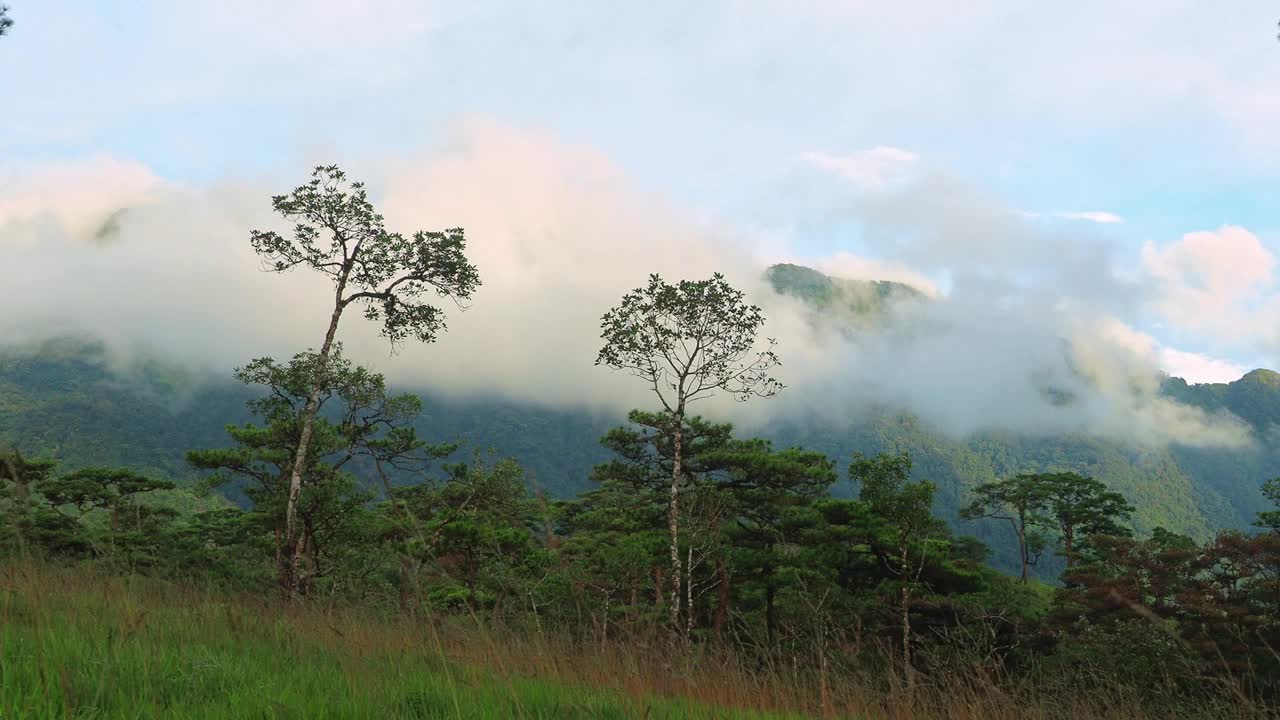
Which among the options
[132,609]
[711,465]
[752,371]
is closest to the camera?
[132,609]

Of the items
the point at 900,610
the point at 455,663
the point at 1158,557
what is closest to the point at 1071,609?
the point at 1158,557

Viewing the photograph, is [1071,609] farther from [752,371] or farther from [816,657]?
[816,657]

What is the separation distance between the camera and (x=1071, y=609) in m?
36.2

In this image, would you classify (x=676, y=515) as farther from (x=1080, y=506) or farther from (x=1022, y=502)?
(x=1022, y=502)

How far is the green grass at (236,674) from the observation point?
2811mm

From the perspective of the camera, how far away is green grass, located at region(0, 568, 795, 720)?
2.81m

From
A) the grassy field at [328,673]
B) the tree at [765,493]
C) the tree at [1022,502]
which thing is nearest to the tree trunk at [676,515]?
the tree at [765,493]

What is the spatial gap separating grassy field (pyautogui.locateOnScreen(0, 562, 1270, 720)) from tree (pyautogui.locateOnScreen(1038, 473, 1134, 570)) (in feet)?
233

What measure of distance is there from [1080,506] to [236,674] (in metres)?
77.7

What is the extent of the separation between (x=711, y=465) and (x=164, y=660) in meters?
29.4

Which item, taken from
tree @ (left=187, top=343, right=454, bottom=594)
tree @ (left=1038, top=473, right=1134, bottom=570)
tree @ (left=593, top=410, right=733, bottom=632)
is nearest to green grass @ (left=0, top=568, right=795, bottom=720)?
tree @ (left=187, top=343, right=454, bottom=594)

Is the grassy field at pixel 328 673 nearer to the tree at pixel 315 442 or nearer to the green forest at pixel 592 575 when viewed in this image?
the green forest at pixel 592 575

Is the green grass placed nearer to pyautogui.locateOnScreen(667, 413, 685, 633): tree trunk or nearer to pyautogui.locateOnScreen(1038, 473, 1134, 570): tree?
pyautogui.locateOnScreen(667, 413, 685, 633): tree trunk

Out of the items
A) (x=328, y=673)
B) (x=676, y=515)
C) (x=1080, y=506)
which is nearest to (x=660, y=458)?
(x=676, y=515)
